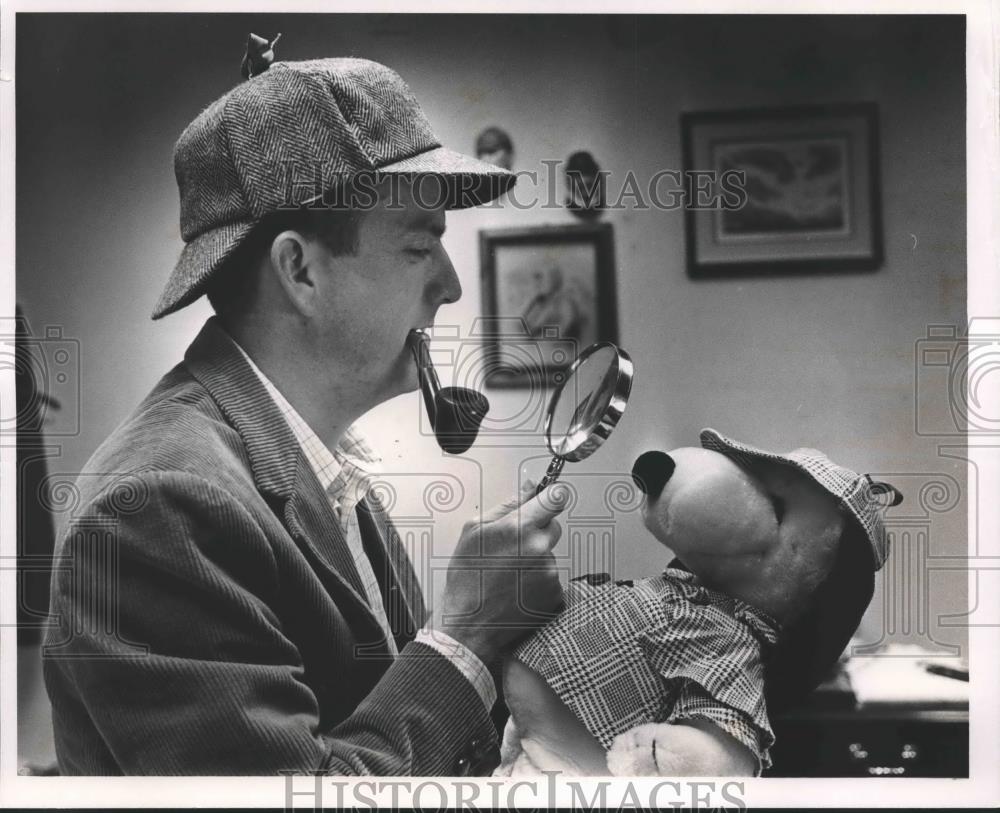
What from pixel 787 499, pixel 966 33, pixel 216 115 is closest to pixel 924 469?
pixel 787 499

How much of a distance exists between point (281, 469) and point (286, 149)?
1.53 ft

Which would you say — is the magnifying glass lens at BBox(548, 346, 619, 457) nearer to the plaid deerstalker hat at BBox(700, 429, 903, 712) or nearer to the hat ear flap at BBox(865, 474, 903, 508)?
the plaid deerstalker hat at BBox(700, 429, 903, 712)

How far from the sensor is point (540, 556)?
1646 mm

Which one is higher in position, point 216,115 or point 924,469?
point 216,115

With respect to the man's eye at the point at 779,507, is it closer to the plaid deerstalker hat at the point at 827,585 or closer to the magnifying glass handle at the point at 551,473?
the plaid deerstalker hat at the point at 827,585

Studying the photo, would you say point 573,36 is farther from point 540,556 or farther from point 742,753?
point 742,753

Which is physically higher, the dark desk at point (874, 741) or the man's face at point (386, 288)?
the man's face at point (386, 288)

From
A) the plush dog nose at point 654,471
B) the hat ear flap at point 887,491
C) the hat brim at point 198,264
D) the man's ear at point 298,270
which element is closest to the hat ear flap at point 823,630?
the hat ear flap at point 887,491

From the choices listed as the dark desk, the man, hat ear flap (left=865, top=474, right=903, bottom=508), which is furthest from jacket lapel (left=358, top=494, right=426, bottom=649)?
hat ear flap (left=865, top=474, right=903, bottom=508)

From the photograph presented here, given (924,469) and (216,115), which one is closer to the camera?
(216,115)

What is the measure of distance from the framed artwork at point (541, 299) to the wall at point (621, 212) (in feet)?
0.09

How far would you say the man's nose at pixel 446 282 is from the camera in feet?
5.56

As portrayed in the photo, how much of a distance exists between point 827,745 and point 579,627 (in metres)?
0.47

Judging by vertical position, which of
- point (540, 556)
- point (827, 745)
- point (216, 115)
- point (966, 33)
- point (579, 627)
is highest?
point (966, 33)
